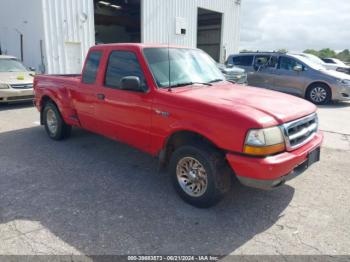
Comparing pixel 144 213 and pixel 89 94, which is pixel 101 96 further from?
pixel 144 213

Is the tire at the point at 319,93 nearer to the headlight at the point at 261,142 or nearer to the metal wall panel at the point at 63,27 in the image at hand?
the headlight at the point at 261,142

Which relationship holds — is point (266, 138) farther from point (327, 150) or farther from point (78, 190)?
point (327, 150)

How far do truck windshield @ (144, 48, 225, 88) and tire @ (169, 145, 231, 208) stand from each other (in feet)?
3.22

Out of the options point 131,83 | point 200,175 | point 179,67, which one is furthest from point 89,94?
point 200,175

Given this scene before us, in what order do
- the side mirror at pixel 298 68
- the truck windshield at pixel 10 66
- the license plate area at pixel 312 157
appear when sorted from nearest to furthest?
the license plate area at pixel 312 157, the truck windshield at pixel 10 66, the side mirror at pixel 298 68

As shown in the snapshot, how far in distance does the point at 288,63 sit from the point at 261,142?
31.8 feet

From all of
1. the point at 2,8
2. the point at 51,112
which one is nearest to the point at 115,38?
the point at 2,8

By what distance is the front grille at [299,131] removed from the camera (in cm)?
318

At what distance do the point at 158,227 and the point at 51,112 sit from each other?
13.2ft

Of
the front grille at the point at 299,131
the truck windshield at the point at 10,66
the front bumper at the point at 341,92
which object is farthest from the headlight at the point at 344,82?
the truck windshield at the point at 10,66

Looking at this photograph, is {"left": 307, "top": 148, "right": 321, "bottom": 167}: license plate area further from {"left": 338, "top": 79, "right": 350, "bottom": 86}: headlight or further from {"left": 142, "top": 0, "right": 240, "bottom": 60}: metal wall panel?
{"left": 142, "top": 0, "right": 240, "bottom": 60}: metal wall panel

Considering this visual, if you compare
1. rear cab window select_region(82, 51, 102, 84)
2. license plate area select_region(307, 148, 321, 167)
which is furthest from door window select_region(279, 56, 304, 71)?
rear cab window select_region(82, 51, 102, 84)

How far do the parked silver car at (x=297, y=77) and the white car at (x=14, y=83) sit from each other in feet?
27.7

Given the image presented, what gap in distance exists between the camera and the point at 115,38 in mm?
28719
